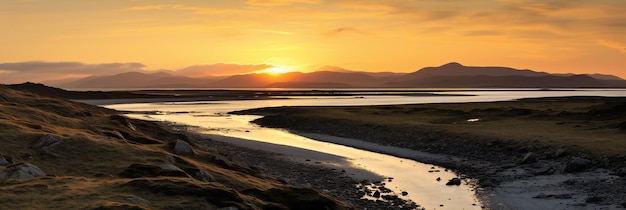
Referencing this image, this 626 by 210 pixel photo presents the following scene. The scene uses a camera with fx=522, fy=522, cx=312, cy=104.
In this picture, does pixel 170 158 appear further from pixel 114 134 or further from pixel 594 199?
pixel 594 199

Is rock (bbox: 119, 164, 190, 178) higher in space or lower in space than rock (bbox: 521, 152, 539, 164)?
higher

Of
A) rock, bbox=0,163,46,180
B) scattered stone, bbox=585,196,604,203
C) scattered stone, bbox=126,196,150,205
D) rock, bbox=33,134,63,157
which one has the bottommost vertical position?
scattered stone, bbox=585,196,604,203

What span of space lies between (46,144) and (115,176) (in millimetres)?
6360

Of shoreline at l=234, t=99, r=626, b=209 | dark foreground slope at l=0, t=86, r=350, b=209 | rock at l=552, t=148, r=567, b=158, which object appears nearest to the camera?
dark foreground slope at l=0, t=86, r=350, b=209

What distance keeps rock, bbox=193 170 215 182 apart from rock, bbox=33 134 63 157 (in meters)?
7.93

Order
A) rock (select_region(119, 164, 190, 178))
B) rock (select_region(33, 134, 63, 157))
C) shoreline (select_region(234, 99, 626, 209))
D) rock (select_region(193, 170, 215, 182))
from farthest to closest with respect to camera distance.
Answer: rock (select_region(33, 134, 63, 157)), shoreline (select_region(234, 99, 626, 209)), rock (select_region(193, 170, 215, 182)), rock (select_region(119, 164, 190, 178))

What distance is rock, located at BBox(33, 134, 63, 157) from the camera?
28.1 metres

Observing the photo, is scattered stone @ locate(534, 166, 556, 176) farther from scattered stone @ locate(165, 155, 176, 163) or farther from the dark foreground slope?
scattered stone @ locate(165, 155, 176, 163)

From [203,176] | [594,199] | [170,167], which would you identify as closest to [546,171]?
[594,199]

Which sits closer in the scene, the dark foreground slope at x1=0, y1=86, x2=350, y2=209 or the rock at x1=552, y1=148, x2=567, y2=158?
the dark foreground slope at x1=0, y1=86, x2=350, y2=209

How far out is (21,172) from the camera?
23.3m

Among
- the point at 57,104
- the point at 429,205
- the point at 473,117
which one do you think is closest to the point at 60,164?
the point at 429,205

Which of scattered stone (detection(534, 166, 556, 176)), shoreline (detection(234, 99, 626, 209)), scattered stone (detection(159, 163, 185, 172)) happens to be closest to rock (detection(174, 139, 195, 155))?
scattered stone (detection(159, 163, 185, 172))

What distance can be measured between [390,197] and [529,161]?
15721 millimetres
